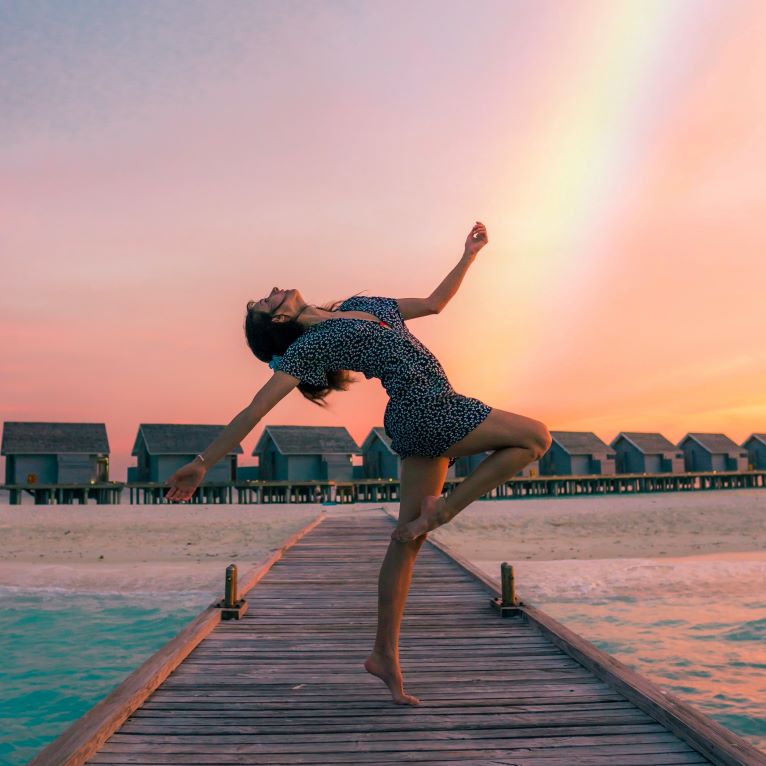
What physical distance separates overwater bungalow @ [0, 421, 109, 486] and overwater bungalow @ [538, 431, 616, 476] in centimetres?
3042

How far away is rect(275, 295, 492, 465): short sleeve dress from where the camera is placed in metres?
2.91

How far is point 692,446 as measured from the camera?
6006 cm

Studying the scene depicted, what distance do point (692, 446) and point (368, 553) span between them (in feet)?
182

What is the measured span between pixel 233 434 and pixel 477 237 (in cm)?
167

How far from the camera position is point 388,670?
336 centimetres

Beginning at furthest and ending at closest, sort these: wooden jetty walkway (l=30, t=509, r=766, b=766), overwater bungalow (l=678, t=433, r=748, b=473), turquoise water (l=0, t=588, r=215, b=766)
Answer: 1. overwater bungalow (l=678, t=433, r=748, b=473)
2. turquoise water (l=0, t=588, r=215, b=766)
3. wooden jetty walkway (l=30, t=509, r=766, b=766)

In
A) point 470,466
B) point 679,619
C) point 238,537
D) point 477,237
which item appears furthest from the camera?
point 470,466

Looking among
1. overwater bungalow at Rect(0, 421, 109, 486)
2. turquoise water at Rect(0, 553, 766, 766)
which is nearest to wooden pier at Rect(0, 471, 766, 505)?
overwater bungalow at Rect(0, 421, 109, 486)

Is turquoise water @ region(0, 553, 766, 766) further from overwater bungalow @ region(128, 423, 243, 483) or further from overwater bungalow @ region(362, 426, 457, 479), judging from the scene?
overwater bungalow @ region(362, 426, 457, 479)

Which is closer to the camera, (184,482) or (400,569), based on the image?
(184,482)

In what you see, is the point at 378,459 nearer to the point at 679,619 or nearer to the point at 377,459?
the point at 377,459

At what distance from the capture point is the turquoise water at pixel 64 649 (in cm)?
702

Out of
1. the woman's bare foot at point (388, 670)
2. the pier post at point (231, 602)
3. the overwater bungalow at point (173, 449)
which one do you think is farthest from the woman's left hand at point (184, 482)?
the overwater bungalow at point (173, 449)

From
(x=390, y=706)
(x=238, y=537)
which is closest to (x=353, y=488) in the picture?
(x=238, y=537)
